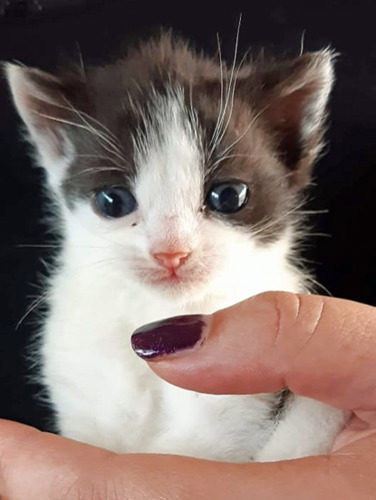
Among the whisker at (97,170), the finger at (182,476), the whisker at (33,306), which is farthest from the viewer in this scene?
the whisker at (33,306)

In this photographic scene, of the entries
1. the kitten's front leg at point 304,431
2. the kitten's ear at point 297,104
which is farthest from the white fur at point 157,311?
the kitten's ear at point 297,104

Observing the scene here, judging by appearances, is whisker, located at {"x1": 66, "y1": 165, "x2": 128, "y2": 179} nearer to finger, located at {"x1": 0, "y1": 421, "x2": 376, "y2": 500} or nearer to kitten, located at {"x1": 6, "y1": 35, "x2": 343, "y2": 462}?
kitten, located at {"x1": 6, "y1": 35, "x2": 343, "y2": 462}

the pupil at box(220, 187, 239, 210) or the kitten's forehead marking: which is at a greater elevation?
the kitten's forehead marking

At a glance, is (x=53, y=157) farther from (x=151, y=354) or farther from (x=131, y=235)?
(x=151, y=354)

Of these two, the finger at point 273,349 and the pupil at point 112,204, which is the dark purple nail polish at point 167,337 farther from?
the pupil at point 112,204

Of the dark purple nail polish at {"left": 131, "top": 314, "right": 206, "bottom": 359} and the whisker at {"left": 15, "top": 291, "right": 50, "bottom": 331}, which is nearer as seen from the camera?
the dark purple nail polish at {"left": 131, "top": 314, "right": 206, "bottom": 359}

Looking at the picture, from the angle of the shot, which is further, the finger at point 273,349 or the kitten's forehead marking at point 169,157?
the kitten's forehead marking at point 169,157

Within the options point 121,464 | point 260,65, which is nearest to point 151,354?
point 121,464

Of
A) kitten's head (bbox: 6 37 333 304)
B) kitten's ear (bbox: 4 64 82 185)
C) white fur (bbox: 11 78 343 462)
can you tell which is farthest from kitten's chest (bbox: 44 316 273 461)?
kitten's ear (bbox: 4 64 82 185)
